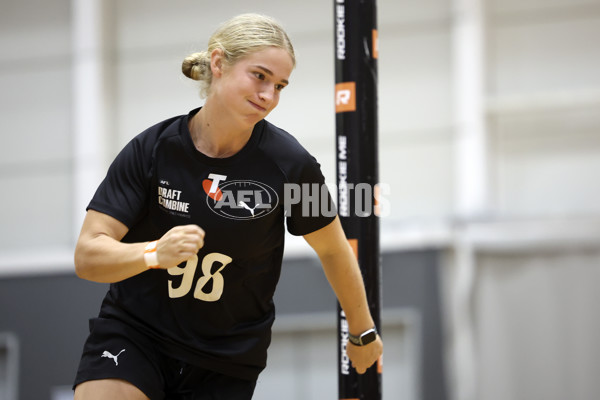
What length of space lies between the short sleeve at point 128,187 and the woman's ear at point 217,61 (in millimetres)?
348

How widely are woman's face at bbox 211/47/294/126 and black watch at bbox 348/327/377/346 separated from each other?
92 centimetres

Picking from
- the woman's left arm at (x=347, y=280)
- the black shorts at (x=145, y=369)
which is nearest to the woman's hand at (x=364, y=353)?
the woman's left arm at (x=347, y=280)

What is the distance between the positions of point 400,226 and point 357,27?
6373 millimetres

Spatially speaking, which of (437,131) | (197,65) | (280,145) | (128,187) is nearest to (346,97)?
(280,145)

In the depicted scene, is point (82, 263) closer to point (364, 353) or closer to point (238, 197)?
point (238, 197)

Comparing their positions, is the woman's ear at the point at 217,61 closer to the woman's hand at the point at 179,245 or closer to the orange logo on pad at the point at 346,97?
the woman's hand at the point at 179,245

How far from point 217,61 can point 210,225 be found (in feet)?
1.80

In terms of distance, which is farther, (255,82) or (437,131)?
(437,131)

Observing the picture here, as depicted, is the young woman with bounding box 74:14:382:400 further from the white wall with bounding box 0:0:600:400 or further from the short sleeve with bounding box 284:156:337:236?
the white wall with bounding box 0:0:600:400

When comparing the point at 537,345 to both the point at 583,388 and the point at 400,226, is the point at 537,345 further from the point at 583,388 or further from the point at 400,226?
the point at 400,226

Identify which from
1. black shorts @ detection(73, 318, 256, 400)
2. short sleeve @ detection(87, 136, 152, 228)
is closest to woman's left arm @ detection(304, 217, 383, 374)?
black shorts @ detection(73, 318, 256, 400)

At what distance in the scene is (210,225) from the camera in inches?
106

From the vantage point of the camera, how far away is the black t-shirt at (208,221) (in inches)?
107

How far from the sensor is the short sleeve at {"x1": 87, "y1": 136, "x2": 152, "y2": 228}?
2635 millimetres
